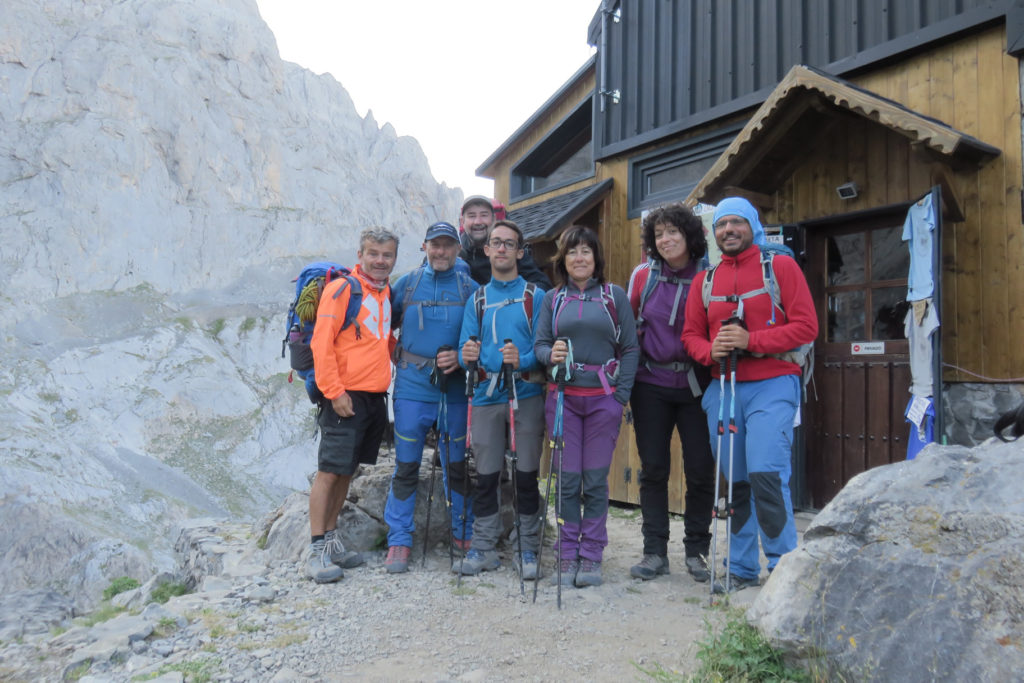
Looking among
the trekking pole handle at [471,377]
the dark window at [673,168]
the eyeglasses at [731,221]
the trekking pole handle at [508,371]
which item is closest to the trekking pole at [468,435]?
the trekking pole handle at [471,377]

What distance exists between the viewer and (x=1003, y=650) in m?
2.04

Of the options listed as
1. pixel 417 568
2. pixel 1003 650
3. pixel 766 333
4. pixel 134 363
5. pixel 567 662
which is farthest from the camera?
pixel 134 363

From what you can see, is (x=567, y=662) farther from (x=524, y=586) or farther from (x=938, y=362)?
(x=938, y=362)

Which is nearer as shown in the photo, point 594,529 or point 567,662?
point 567,662

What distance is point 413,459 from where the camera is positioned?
4859 millimetres

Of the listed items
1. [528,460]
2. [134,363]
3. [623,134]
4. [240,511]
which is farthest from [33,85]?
[528,460]

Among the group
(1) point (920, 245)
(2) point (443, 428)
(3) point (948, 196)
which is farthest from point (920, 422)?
(2) point (443, 428)

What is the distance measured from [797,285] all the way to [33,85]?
58.2 m

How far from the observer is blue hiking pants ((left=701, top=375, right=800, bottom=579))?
3801 millimetres

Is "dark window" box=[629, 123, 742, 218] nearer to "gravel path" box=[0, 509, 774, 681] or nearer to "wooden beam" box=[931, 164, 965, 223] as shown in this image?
"wooden beam" box=[931, 164, 965, 223]

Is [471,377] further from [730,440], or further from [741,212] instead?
[741,212]

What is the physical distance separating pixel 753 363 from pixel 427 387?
225cm

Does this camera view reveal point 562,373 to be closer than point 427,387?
Yes

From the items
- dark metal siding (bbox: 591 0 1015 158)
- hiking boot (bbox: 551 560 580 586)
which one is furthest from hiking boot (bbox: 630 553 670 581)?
dark metal siding (bbox: 591 0 1015 158)
